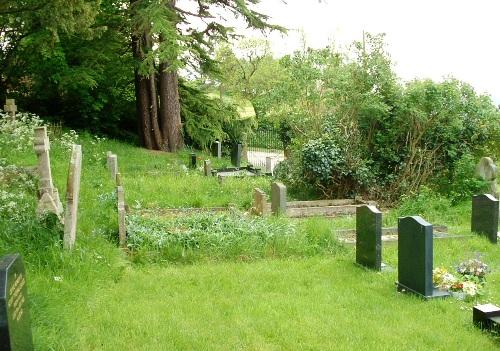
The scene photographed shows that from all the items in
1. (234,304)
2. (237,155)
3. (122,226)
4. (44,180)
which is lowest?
(234,304)

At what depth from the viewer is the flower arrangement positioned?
22.0 ft

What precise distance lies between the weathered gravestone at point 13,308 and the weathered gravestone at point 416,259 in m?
4.60

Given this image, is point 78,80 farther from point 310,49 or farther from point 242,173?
point 310,49

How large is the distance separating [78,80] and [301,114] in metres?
9.67

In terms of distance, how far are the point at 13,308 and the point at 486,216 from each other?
883cm

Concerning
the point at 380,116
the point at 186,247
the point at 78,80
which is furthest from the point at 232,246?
the point at 78,80

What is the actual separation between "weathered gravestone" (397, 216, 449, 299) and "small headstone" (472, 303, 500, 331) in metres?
0.91

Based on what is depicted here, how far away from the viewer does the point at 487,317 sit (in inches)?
221

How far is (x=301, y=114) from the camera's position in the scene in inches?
637

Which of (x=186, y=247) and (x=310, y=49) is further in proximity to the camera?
(x=310, y=49)

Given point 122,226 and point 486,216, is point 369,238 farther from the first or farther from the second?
point 122,226

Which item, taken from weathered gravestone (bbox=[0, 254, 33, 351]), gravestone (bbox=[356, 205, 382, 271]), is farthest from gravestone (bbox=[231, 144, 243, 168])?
weathered gravestone (bbox=[0, 254, 33, 351])

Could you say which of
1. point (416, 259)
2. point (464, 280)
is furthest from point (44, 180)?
point (464, 280)

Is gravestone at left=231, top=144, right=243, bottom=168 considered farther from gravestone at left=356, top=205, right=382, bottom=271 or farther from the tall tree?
gravestone at left=356, top=205, right=382, bottom=271
